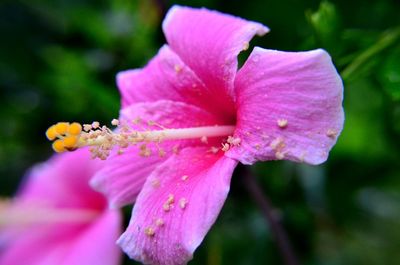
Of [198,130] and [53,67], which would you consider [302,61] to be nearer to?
[198,130]

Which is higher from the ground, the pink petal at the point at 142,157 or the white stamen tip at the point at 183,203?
the pink petal at the point at 142,157

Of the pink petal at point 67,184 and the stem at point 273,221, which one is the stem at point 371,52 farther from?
the pink petal at point 67,184

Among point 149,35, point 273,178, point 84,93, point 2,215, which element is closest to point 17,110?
point 84,93

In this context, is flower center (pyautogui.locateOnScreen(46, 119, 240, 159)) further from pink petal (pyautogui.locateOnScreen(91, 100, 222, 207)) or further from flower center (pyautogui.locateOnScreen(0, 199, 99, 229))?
flower center (pyautogui.locateOnScreen(0, 199, 99, 229))

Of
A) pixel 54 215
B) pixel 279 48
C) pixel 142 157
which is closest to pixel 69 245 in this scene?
pixel 54 215

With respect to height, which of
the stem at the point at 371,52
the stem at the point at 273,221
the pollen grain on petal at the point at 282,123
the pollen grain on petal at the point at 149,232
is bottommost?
the stem at the point at 273,221

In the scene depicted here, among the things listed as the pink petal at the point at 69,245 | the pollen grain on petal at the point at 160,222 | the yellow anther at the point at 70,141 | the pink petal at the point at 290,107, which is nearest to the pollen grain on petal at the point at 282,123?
the pink petal at the point at 290,107
